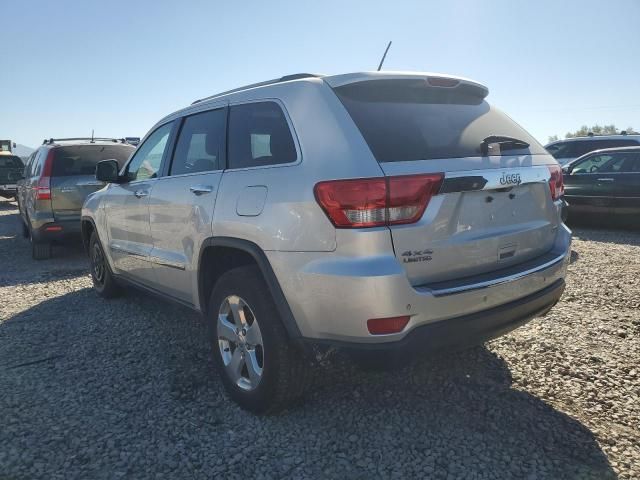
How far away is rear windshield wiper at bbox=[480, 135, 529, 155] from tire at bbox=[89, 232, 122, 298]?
3883mm

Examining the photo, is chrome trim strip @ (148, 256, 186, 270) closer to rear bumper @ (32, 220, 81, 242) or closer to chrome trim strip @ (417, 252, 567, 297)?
chrome trim strip @ (417, 252, 567, 297)

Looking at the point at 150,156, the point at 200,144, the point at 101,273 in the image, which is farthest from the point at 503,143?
the point at 101,273

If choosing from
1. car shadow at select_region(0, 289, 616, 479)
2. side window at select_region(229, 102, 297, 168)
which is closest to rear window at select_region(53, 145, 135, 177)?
car shadow at select_region(0, 289, 616, 479)

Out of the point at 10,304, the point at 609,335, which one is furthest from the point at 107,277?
the point at 609,335

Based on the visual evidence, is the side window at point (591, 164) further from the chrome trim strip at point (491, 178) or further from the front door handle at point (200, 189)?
the front door handle at point (200, 189)

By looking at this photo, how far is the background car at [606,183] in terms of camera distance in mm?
8609

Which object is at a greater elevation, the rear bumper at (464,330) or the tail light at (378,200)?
the tail light at (378,200)

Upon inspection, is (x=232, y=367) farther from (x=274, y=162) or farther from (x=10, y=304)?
(x=10, y=304)

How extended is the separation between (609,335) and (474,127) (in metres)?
2.15

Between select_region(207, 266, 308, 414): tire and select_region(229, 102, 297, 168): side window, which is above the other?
select_region(229, 102, 297, 168): side window

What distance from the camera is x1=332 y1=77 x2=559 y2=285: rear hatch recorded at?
2424mm

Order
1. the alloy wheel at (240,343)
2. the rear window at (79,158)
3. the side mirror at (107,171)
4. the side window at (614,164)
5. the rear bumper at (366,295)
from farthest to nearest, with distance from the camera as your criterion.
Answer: the side window at (614,164), the rear window at (79,158), the side mirror at (107,171), the alloy wheel at (240,343), the rear bumper at (366,295)

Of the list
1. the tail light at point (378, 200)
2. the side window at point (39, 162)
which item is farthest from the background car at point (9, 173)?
the tail light at point (378, 200)

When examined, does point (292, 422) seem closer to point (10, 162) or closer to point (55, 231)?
point (55, 231)
